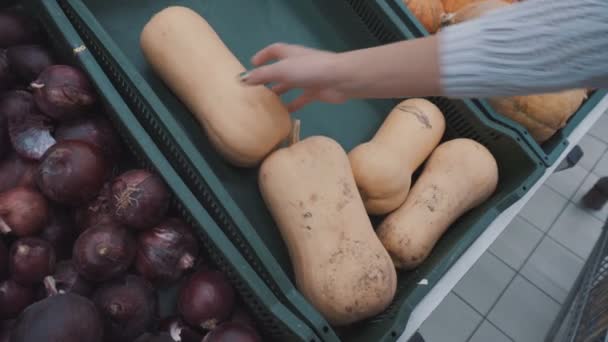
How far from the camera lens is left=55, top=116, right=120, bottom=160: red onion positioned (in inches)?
27.6

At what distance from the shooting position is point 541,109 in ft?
3.26

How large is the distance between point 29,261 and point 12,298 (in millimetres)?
59

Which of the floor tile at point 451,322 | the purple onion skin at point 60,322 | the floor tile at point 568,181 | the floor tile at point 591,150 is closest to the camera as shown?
the purple onion skin at point 60,322

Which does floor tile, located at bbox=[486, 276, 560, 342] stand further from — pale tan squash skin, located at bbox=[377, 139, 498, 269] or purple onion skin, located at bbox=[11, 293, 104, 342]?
purple onion skin, located at bbox=[11, 293, 104, 342]

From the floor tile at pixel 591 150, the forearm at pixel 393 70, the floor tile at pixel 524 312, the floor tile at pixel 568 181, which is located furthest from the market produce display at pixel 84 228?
the floor tile at pixel 591 150

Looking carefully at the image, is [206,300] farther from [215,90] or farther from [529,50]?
[529,50]

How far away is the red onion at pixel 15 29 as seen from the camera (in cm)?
74

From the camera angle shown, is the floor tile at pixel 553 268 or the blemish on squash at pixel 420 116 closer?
the blemish on squash at pixel 420 116

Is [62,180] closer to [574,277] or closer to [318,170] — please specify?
[318,170]

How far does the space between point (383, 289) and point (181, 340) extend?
1.16 ft

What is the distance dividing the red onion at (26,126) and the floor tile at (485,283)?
139 centimetres

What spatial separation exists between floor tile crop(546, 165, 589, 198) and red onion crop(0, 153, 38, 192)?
1.98 metres

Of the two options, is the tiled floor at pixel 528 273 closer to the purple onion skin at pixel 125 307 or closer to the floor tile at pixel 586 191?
the floor tile at pixel 586 191

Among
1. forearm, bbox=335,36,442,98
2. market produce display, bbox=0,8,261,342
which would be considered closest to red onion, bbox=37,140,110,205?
market produce display, bbox=0,8,261,342
